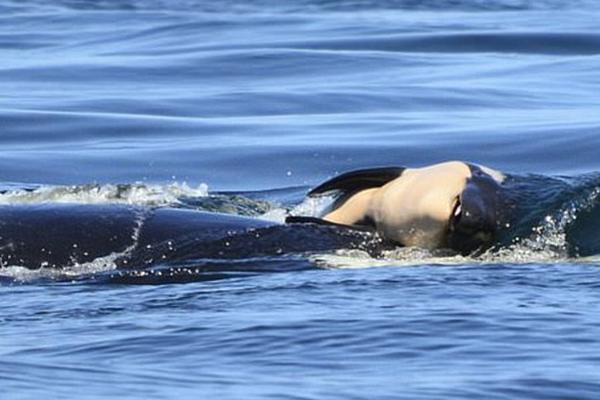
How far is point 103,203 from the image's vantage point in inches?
421

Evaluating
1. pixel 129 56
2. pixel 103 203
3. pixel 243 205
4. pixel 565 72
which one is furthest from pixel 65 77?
pixel 103 203

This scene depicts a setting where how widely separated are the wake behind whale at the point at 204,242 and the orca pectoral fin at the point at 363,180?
0.93 feet

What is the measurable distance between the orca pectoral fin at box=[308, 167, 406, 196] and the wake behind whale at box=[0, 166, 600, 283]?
28 cm

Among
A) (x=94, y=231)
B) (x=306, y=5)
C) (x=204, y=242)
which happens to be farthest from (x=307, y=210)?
(x=306, y=5)

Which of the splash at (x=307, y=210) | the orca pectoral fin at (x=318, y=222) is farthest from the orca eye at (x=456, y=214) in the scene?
the splash at (x=307, y=210)

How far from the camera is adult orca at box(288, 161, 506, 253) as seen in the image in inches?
401

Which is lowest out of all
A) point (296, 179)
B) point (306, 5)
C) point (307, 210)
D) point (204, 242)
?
point (306, 5)

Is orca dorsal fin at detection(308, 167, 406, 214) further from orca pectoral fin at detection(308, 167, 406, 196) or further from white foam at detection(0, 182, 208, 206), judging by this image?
white foam at detection(0, 182, 208, 206)

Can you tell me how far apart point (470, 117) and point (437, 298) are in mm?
10008

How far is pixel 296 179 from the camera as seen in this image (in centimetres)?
1542

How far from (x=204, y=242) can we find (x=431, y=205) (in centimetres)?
110

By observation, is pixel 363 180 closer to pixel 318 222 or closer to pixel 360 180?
pixel 360 180

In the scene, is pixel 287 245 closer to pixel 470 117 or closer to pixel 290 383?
pixel 290 383

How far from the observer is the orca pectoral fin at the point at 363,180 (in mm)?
10586
